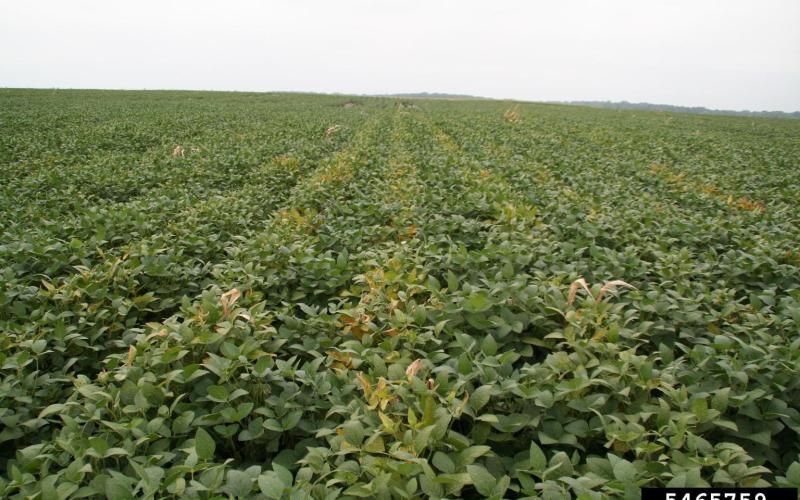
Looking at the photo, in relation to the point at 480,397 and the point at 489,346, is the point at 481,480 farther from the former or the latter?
the point at 489,346

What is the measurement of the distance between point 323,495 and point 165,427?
869mm

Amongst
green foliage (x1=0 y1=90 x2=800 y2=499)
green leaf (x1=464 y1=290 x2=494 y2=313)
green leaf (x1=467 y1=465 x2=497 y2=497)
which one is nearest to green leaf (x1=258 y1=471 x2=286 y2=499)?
green foliage (x1=0 y1=90 x2=800 y2=499)

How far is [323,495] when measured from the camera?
5.48 feet

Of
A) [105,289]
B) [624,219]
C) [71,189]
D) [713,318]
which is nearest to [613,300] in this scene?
[713,318]

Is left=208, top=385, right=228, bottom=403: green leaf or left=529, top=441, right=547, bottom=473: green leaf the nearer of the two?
left=529, top=441, right=547, bottom=473: green leaf

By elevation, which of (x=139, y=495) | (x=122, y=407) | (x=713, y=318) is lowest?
(x=139, y=495)

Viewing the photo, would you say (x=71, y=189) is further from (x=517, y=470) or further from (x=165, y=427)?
(x=517, y=470)

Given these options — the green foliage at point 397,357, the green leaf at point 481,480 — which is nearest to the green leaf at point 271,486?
the green foliage at point 397,357

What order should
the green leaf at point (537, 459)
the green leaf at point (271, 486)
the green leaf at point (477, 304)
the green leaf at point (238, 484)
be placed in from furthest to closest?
the green leaf at point (477, 304) < the green leaf at point (537, 459) < the green leaf at point (238, 484) < the green leaf at point (271, 486)

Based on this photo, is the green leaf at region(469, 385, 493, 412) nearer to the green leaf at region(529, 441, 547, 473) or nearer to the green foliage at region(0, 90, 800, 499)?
the green foliage at region(0, 90, 800, 499)

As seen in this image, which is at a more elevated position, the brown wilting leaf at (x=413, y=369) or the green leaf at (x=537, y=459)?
the brown wilting leaf at (x=413, y=369)

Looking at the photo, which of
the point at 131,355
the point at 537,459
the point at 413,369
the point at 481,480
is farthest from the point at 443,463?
the point at 131,355

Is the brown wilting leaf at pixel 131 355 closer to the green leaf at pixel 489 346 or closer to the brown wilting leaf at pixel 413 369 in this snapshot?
the brown wilting leaf at pixel 413 369

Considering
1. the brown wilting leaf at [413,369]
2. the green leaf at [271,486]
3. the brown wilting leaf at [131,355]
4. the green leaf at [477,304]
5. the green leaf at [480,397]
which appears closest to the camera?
the green leaf at [271,486]
